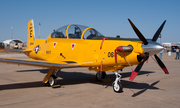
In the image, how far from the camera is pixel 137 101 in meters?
5.60

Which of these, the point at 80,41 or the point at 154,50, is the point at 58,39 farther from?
the point at 154,50

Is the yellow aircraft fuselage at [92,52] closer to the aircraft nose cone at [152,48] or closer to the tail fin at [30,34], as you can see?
the aircraft nose cone at [152,48]

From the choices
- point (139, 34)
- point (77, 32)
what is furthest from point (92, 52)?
point (139, 34)

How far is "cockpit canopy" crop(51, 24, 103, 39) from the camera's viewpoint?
7855 mm

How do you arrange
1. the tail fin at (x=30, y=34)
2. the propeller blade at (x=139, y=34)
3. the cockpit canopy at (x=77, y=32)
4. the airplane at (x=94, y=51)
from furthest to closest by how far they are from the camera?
the tail fin at (x=30, y=34) → the cockpit canopy at (x=77, y=32) → the airplane at (x=94, y=51) → the propeller blade at (x=139, y=34)

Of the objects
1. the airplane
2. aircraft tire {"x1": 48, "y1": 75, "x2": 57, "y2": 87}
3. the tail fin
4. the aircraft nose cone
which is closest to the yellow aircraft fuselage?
the airplane

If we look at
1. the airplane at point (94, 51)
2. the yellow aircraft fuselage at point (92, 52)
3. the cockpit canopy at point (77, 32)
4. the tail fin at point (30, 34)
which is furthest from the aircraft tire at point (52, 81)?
the tail fin at point (30, 34)

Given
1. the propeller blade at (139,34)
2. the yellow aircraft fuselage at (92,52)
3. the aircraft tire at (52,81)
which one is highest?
the propeller blade at (139,34)

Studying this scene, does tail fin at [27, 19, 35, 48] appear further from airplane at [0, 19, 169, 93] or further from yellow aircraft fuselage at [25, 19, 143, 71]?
yellow aircraft fuselage at [25, 19, 143, 71]

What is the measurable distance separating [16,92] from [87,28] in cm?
411

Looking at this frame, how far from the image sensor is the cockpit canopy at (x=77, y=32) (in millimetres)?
7855

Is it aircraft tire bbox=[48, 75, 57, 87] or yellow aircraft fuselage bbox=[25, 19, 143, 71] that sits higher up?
yellow aircraft fuselage bbox=[25, 19, 143, 71]

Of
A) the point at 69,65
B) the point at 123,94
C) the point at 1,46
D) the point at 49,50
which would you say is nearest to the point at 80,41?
the point at 69,65

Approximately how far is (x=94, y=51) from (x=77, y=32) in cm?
141
